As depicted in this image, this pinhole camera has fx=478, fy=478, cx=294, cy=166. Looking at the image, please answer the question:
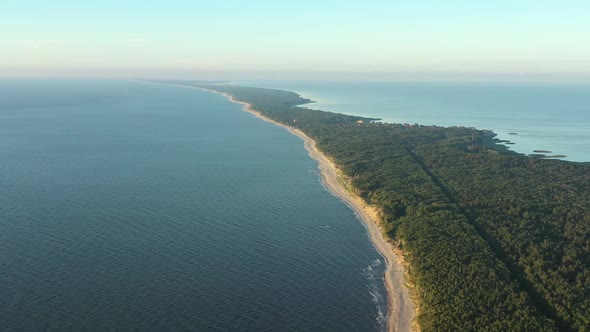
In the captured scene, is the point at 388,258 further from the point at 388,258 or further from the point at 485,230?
the point at 485,230

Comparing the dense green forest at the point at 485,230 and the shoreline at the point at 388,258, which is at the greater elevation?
the dense green forest at the point at 485,230

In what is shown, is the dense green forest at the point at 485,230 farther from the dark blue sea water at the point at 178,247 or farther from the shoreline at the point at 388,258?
the dark blue sea water at the point at 178,247

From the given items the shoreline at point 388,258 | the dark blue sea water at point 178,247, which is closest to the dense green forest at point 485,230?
the shoreline at point 388,258

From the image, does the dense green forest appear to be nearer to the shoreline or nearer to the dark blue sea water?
the shoreline

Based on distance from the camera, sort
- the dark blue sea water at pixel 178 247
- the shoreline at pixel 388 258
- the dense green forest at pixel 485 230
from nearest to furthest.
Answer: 1. the dense green forest at pixel 485 230
2. the dark blue sea water at pixel 178 247
3. the shoreline at pixel 388 258

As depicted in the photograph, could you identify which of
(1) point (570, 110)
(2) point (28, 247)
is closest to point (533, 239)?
(2) point (28, 247)

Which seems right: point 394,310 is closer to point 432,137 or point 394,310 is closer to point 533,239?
point 533,239
